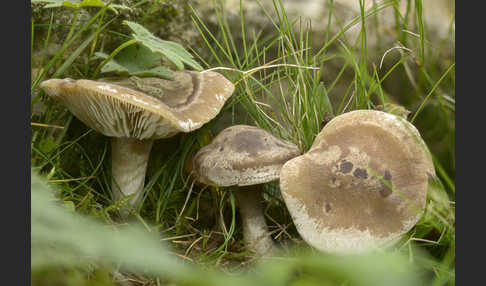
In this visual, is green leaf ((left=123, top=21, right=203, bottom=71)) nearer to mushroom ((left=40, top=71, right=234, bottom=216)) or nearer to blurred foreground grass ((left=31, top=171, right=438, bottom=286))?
mushroom ((left=40, top=71, right=234, bottom=216))

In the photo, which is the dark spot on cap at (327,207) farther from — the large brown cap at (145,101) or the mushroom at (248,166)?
the large brown cap at (145,101)

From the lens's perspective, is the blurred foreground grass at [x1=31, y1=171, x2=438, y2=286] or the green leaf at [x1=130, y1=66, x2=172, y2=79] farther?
the green leaf at [x1=130, y1=66, x2=172, y2=79]

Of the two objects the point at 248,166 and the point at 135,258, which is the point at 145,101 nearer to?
the point at 248,166

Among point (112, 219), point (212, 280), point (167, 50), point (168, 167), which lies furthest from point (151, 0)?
point (212, 280)

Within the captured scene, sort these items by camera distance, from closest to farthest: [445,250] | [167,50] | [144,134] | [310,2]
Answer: [167,50]
[445,250]
[144,134]
[310,2]

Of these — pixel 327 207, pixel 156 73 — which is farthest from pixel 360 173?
pixel 156 73

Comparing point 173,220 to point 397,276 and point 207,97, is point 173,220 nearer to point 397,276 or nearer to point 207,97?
point 207,97

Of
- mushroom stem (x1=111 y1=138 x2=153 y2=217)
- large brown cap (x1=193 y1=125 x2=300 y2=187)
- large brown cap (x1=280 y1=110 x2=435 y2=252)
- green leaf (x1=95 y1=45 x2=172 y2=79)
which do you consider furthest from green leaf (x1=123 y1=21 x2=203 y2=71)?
large brown cap (x1=280 y1=110 x2=435 y2=252)
